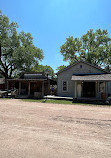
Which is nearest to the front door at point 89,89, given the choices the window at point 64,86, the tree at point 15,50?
the window at point 64,86

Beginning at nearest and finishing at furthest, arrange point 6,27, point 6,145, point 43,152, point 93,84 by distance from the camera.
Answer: point 43,152, point 6,145, point 93,84, point 6,27

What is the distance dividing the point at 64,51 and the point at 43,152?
119 feet

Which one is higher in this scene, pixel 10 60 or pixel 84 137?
pixel 10 60

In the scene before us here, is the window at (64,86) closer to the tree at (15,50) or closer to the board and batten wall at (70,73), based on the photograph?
the board and batten wall at (70,73)

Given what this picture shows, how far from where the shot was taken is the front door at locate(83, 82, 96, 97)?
1767 cm

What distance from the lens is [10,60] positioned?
85.6 feet

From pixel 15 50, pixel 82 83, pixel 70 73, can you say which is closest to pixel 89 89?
pixel 82 83

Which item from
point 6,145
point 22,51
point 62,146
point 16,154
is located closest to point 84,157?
point 62,146

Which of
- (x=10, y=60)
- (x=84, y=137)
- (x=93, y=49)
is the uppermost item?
(x=93, y=49)

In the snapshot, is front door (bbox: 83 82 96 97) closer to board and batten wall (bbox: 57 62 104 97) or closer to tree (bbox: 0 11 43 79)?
board and batten wall (bbox: 57 62 104 97)

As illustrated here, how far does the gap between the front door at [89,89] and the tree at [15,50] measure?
13976mm

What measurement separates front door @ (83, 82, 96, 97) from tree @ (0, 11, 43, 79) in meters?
14.0

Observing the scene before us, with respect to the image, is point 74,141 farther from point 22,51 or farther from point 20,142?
point 22,51

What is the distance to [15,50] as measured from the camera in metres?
25.1
